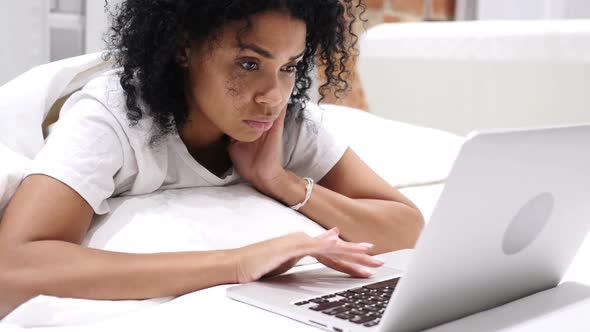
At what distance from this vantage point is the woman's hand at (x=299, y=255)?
0.83 m

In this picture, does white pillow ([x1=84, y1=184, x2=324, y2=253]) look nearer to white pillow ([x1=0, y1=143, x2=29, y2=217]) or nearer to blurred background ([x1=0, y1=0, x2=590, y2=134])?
white pillow ([x1=0, y1=143, x2=29, y2=217])

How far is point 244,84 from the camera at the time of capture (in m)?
1.01

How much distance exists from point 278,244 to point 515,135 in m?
0.35

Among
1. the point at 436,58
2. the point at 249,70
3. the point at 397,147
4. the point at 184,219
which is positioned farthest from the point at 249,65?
the point at 436,58

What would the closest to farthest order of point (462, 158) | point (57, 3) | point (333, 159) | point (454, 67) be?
point (462, 158) < point (333, 159) < point (57, 3) < point (454, 67)

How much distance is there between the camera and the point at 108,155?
3.22 ft

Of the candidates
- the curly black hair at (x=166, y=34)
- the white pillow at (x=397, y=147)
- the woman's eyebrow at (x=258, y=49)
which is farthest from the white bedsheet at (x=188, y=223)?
the white pillow at (x=397, y=147)

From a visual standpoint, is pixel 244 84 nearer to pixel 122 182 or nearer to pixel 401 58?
pixel 122 182

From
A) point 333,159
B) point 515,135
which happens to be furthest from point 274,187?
point 515,135

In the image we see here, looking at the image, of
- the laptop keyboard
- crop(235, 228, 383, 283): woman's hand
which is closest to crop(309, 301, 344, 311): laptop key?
the laptop keyboard

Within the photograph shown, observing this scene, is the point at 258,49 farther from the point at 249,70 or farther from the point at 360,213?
the point at 360,213

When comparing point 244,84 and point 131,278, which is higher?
point 244,84

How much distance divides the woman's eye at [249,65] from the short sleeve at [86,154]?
0.19 metres

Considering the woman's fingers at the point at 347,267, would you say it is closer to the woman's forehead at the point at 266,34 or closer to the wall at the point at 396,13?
the woman's forehead at the point at 266,34
